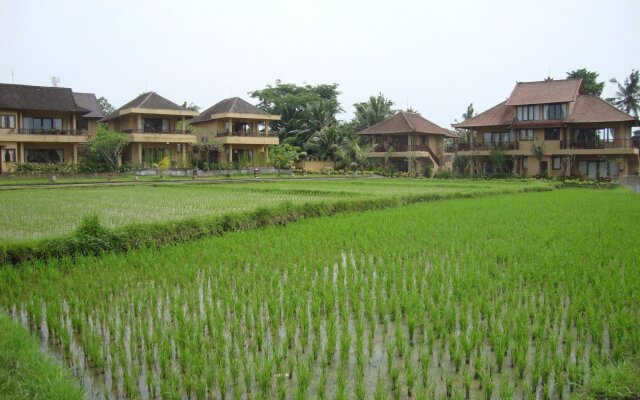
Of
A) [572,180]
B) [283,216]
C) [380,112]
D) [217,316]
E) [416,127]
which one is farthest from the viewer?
[380,112]

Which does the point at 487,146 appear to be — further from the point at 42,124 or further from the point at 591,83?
the point at 42,124

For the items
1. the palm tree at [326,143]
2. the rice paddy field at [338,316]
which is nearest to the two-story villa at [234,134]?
the palm tree at [326,143]

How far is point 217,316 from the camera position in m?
5.47

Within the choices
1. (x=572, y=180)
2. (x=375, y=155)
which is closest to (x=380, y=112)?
(x=375, y=155)

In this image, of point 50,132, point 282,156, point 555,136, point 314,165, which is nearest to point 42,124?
point 50,132

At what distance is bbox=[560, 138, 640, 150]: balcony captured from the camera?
109 ft

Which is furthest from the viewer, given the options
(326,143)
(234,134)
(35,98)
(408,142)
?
(408,142)

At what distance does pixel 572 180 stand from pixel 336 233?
78.8 feet

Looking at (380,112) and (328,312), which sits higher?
(380,112)

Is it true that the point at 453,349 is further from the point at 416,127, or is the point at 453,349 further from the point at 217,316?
the point at 416,127

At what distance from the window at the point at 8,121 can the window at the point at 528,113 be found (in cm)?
3087

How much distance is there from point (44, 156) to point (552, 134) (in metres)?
31.6

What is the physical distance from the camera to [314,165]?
4244 cm

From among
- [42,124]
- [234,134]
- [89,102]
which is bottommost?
[234,134]
